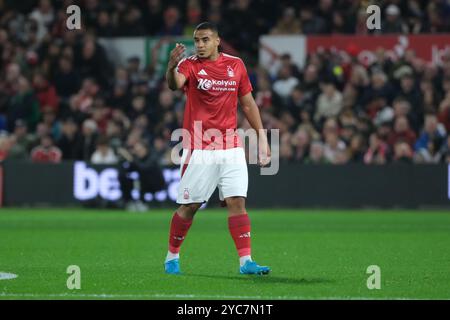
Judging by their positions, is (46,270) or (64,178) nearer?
(46,270)

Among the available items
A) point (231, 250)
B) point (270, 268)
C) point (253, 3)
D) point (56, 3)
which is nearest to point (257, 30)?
point (253, 3)

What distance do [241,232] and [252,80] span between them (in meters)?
14.1

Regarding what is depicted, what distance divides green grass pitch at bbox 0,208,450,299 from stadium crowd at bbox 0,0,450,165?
226cm

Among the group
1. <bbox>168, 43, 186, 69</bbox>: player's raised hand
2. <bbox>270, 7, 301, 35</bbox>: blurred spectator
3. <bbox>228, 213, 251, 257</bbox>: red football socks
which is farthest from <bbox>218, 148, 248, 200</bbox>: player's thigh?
<bbox>270, 7, 301, 35</bbox>: blurred spectator

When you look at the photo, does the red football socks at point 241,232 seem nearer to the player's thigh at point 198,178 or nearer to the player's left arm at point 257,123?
the player's thigh at point 198,178

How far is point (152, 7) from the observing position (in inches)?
1043

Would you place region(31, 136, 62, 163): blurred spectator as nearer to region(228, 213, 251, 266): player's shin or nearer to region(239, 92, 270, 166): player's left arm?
region(239, 92, 270, 166): player's left arm

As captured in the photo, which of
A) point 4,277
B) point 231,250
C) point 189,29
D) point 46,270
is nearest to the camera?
point 4,277

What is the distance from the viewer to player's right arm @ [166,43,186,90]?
955 centimetres

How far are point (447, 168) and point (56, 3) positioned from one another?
10.9 metres

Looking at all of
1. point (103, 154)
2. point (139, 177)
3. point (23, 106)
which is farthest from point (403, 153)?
point (23, 106)

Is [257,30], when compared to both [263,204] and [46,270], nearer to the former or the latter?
[263,204]

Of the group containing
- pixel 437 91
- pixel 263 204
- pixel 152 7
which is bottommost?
pixel 263 204

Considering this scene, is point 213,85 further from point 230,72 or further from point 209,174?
point 209,174
